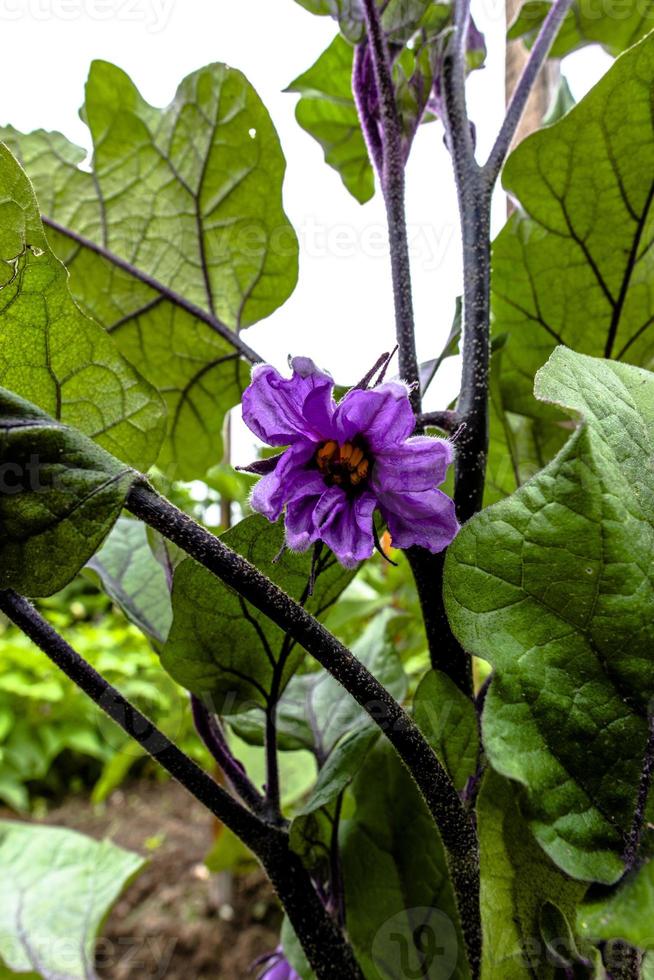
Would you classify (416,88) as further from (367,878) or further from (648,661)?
(367,878)

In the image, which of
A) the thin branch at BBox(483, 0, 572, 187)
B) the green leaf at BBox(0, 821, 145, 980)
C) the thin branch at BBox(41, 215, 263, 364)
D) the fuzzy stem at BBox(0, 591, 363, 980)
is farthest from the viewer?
the green leaf at BBox(0, 821, 145, 980)

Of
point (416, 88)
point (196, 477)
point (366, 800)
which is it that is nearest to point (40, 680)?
point (196, 477)

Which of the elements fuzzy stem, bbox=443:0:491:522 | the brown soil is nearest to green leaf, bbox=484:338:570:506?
fuzzy stem, bbox=443:0:491:522

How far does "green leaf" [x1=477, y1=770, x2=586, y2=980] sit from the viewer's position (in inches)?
13.2

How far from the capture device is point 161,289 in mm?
585

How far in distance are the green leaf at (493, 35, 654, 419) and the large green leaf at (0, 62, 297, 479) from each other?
0.52 ft

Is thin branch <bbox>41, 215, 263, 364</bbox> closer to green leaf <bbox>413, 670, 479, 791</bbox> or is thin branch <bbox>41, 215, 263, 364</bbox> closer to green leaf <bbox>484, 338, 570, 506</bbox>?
green leaf <bbox>484, 338, 570, 506</bbox>

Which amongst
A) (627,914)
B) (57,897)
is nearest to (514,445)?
(627,914)

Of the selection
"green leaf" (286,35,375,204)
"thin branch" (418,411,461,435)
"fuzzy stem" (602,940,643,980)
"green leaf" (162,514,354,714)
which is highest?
"green leaf" (286,35,375,204)

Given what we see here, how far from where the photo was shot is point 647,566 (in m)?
0.29

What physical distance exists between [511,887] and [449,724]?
2.8 inches

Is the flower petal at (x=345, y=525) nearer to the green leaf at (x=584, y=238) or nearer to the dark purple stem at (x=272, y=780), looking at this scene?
the dark purple stem at (x=272, y=780)

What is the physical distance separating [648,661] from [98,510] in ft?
0.66

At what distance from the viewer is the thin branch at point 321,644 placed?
28 cm
